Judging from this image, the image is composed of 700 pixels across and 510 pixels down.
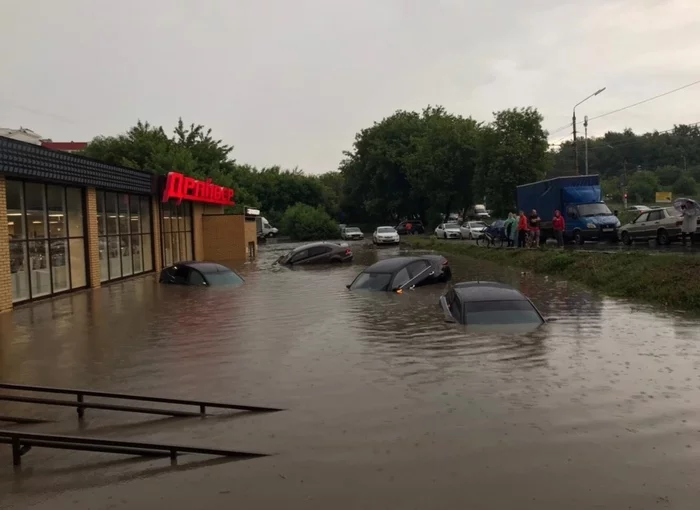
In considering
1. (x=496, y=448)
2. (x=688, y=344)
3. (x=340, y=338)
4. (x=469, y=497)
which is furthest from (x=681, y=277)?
(x=469, y=497)

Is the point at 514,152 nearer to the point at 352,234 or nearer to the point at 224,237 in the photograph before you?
the point at 352,234

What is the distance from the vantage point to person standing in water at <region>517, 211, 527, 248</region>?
97.2 ft

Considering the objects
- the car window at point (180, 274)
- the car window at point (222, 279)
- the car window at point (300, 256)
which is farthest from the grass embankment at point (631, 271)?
the car window at point (180, 274)

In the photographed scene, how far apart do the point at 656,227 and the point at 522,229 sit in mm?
5615

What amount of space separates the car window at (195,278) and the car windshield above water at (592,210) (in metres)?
17.7

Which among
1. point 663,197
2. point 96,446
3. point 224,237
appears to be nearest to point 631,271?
point 96,446

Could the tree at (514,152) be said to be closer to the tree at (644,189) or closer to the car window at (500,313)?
the tree at (644,189)

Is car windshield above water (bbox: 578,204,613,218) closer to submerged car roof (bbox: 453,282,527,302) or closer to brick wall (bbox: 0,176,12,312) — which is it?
submerged car roof (bbox: 453,282,527,302)

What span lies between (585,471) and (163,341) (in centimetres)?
856

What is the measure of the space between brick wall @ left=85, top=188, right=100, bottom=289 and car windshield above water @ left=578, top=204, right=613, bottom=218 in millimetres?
20590

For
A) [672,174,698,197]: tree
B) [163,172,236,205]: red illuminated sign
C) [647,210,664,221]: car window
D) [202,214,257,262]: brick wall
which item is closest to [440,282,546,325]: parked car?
[647,210,664,221]: car window

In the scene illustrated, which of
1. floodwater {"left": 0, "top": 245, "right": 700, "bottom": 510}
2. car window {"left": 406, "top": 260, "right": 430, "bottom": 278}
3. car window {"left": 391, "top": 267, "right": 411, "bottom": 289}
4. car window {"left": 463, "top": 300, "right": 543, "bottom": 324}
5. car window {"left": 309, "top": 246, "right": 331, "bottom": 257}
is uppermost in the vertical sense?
car window {"left": 309, "top": 246, "right": 331, "bottom": 257}

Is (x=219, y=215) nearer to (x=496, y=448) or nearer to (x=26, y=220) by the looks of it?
(x=26, y=220)

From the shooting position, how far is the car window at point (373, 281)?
59.9ft
